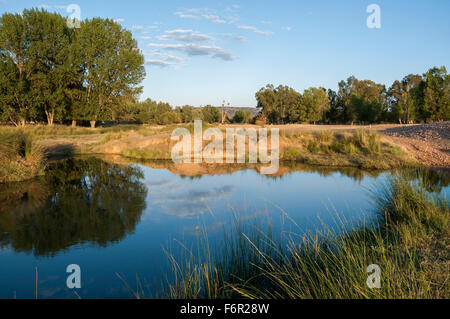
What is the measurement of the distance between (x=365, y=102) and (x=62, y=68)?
4047 cm

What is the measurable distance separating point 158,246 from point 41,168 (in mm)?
8521

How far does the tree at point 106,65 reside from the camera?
99.7 ft

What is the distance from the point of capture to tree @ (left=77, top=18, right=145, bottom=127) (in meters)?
30.4

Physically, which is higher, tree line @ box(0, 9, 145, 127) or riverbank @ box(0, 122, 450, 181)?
tree line @ box(0, 9, 145, 127)

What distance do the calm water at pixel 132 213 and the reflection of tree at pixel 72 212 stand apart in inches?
0.9

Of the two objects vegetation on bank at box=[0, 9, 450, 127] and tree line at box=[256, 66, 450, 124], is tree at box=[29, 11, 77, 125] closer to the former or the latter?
vegetation on bank at box=[0, 9, 450, 127]

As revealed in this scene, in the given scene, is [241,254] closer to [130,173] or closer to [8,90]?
[130,173]

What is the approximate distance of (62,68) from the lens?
2869 centimetres

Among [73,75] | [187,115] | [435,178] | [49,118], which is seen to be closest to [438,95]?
[435,178]

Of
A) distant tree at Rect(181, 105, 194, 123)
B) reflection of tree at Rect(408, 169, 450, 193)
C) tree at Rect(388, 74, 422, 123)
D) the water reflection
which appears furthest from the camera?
distant tree at Rect(181, 105, 194, 123)

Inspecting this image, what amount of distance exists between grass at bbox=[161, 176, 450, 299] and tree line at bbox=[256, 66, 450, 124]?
123 ft

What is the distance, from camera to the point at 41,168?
38.5ft

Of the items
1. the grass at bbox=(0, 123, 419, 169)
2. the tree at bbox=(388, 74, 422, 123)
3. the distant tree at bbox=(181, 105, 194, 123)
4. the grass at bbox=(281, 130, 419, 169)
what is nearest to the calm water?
the grass at bbox=(281, 130, 419, 169)
